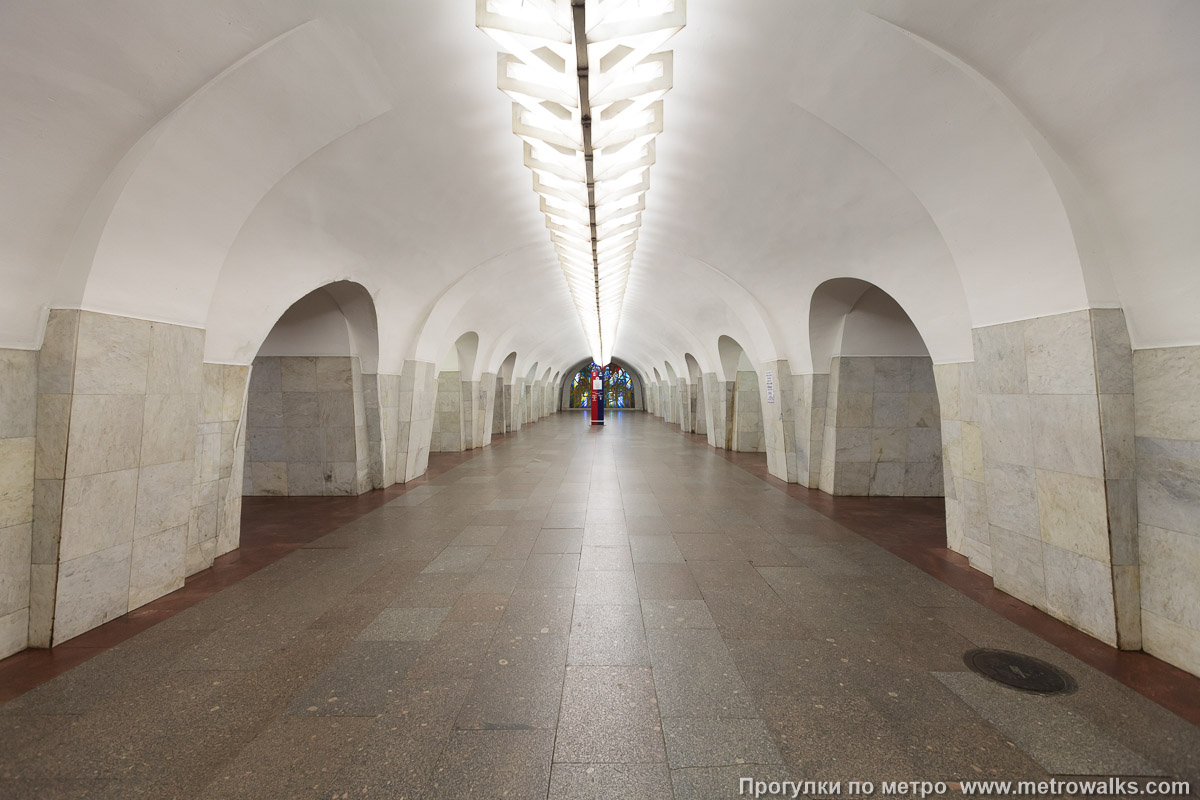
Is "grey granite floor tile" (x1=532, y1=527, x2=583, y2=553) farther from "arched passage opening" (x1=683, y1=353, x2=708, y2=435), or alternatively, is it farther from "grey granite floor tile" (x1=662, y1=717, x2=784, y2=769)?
"arched passage opening" (x1=683, y1=353, x2=708, y2=435)

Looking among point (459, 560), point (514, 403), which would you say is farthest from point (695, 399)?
point (459, 560)

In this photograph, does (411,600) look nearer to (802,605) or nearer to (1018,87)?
(802,605)

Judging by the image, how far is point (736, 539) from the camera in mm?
6023

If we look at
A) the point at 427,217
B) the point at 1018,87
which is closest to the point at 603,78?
the point at 1018,87

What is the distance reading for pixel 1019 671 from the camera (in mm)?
3207

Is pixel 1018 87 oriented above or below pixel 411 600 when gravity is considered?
above

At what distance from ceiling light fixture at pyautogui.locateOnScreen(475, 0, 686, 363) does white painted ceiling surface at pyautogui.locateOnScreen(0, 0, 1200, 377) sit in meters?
0.33

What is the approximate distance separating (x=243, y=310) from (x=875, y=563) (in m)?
7.41

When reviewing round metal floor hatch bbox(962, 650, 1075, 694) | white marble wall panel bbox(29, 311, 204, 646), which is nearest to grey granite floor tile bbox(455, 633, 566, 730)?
round metal floor hatch bbox(962, 650, 1075, 694)

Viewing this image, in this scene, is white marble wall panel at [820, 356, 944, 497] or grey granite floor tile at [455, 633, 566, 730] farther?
white marble wall panel at [820, 356, 944, 497]

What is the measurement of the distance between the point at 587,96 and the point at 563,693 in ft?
15.3

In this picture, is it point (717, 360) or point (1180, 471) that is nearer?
point (1180, 471)

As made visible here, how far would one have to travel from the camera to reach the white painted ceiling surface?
115 inches

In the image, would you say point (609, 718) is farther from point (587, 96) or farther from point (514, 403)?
point (514, 403)
